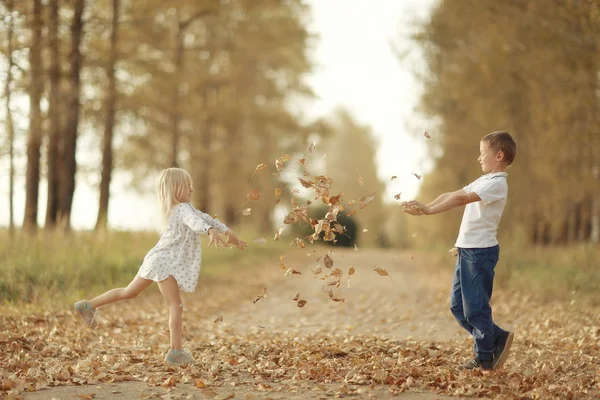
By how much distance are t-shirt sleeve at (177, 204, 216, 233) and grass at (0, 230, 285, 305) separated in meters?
3.59

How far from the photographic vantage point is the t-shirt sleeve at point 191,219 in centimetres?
581

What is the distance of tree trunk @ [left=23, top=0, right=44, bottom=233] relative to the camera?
13281 mm

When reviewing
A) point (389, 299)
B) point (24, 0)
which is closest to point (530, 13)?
point (389, 299)

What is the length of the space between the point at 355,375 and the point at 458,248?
1.43 meters

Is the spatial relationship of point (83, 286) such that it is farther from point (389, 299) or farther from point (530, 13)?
point (530, 13)

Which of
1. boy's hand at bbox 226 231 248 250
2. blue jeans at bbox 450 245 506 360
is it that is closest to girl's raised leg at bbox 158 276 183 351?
boy's hand at bbox 226 231 248 250

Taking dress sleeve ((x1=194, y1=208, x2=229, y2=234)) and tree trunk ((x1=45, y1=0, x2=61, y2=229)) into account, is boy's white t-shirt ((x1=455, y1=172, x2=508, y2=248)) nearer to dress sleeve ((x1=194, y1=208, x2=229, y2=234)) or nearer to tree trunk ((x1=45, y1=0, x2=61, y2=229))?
dress sleeve ((x1=194, y1=208, x2=229, y2=234))

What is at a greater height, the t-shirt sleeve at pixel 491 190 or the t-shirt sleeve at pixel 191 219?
the t-shirt sleeve at pixel 491 190

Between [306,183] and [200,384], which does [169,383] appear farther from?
[306,183]

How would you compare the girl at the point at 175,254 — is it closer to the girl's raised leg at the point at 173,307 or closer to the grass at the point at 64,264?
the girl's raised leg at the point at 173,307

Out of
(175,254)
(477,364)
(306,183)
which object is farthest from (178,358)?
(477,364)

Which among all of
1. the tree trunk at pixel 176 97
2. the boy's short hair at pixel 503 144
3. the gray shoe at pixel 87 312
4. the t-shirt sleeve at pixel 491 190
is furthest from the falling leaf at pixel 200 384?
the tree trunk at pixel 176 97

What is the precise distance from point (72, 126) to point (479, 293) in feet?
39.4

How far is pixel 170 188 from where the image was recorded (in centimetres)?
617
